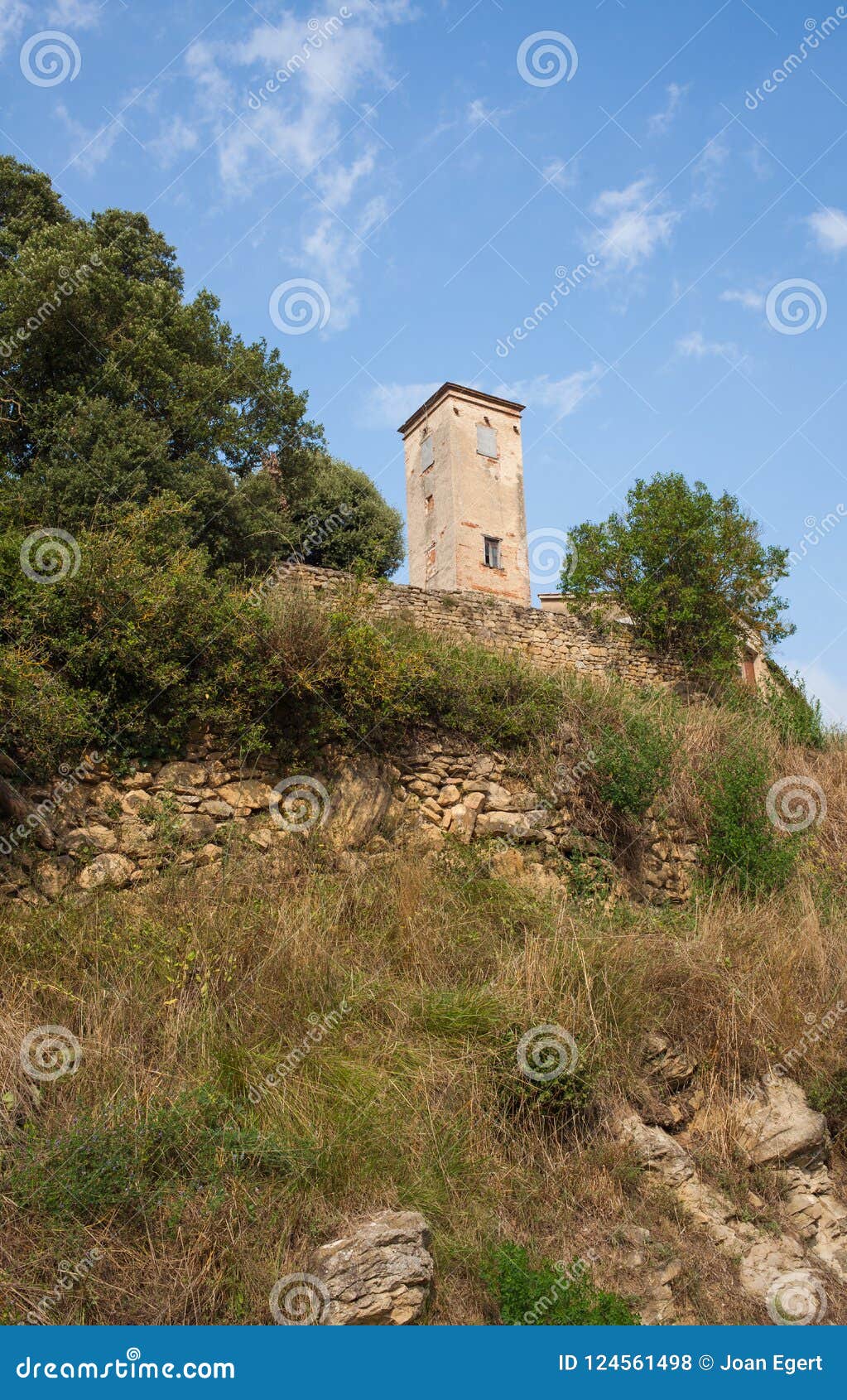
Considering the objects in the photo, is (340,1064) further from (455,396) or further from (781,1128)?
(455,396)

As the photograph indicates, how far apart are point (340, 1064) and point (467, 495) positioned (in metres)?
18.3

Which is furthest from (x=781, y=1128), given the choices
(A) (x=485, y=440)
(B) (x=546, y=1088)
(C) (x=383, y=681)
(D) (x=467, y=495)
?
(A) (x=485, y=440)

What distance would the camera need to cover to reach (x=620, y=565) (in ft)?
48.2

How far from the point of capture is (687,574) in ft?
47.1

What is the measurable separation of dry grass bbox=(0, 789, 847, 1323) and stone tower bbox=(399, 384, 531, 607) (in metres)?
15.0

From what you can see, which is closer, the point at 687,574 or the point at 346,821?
the point at 346,821

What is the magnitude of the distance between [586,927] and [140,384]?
9380mm

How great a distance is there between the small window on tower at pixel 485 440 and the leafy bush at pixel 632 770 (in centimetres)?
1518

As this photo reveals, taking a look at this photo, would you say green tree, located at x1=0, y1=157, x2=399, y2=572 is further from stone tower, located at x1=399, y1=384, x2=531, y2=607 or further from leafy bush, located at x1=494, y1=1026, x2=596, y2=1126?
stone tower, located at x1=399, y1=384, x2=531, y2=607

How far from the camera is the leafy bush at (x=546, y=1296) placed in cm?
358

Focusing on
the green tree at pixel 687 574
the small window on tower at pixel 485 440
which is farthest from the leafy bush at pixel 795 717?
the small window on tower at pixel 485 440

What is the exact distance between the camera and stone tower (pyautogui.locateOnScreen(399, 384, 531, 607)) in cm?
2117

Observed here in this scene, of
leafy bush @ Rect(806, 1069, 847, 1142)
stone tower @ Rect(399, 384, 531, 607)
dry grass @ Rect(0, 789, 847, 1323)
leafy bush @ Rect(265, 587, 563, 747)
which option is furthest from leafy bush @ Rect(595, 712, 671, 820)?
stone tower @ Rect(399, 384, 531, 607)

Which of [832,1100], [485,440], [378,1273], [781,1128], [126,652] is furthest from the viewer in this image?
[485,440]
